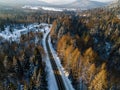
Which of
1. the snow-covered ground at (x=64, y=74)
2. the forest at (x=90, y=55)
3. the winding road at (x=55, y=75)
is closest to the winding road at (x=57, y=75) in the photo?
the winding road at (x=55, y=75)

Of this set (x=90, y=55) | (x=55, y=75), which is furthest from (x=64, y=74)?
(x=90, y=55)

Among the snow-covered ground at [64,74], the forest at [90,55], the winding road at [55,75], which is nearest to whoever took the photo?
the forest at [90,55]

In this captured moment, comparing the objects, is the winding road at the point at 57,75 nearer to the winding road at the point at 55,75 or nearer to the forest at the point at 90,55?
the winding road at the point at 55,75

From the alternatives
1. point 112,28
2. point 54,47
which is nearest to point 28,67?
point 54,47

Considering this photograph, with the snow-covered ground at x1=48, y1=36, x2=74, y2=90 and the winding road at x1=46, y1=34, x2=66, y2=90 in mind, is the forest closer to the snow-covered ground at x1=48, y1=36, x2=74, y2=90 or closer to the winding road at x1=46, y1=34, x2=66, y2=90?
the snow-covered ground at x1=48, y1=36, x2=74, y2=90

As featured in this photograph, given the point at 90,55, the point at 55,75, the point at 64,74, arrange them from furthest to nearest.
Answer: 1. the point at 90,55
2. the point at 64,74
3. the point at 55,75

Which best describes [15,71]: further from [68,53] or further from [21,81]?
[68,53]

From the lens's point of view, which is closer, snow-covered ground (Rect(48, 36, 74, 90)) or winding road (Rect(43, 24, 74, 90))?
winding road (Rect(43, 24, 74, 90))

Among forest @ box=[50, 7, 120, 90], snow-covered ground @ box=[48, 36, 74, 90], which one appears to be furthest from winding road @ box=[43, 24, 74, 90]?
forest @ box=[50, 7, 120, 90]

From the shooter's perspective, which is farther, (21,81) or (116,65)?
(116,65)

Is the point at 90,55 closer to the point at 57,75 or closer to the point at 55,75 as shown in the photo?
the point at 57,75

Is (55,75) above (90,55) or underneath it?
underneath
